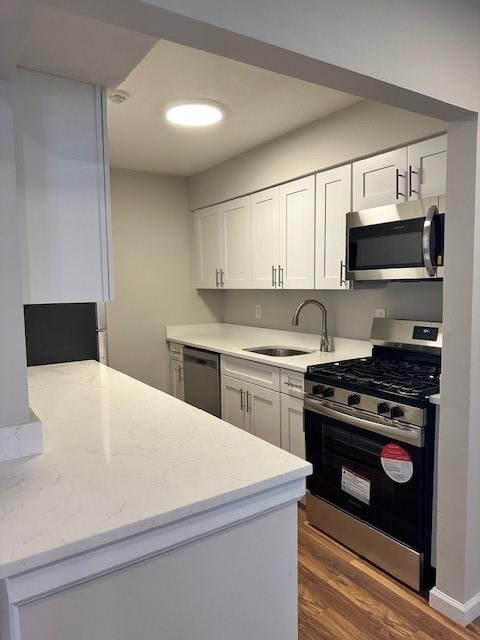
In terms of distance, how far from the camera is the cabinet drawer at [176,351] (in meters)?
4.03

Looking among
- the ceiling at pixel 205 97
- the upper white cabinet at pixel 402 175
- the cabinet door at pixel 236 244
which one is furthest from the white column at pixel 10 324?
the cabinet door at pixel 236 244

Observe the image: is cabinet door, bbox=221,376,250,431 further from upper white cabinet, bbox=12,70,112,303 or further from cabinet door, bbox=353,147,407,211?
upper white cabinet, bbox=12,70,112,303

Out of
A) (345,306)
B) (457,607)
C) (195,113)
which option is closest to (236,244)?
(345,306)

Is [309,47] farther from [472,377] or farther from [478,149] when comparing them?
[472,377]

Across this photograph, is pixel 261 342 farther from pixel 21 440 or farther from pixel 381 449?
pixel 21 440

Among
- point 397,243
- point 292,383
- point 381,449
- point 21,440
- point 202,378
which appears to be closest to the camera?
point 21,440

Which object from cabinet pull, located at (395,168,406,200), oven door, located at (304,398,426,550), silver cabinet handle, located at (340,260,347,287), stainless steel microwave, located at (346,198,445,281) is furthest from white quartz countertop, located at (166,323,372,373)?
cabinet pull, located at (395,168,406,200)

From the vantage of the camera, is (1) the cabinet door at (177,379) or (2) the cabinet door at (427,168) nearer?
(2) the cabinet door at (427,168)

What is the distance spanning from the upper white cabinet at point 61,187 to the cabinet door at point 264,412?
1717 mm

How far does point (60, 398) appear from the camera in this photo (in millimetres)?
1883

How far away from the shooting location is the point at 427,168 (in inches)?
87.5

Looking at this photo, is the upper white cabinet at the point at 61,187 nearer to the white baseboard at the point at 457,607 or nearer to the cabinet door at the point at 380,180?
the cabinet door at the point at 380,180

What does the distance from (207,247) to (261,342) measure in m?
1.06

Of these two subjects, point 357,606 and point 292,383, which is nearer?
point 357,606
